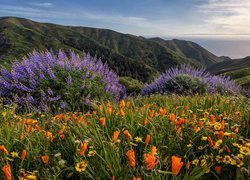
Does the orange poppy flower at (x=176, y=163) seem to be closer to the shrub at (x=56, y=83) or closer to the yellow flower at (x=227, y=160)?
the yellow flower at (x=227, y=160)

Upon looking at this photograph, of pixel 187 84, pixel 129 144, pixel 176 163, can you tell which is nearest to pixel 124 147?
pixel 129 144

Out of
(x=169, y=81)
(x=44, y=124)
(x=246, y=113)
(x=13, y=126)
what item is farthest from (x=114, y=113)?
(x=169, y=81)

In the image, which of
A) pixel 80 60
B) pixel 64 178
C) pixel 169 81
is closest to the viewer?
pixel 64 178

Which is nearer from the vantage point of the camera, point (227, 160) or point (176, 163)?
point (176, 163)

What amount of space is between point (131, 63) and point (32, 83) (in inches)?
6508

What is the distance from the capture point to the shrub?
33.6 feet

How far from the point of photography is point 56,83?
34.9 ft

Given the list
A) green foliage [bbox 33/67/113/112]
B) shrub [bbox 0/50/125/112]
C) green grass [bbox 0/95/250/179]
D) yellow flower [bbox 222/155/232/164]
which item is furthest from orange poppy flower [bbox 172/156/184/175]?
green foliage [bbox 33/67/113/112]

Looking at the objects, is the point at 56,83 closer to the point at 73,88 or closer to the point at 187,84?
the point at 73,88

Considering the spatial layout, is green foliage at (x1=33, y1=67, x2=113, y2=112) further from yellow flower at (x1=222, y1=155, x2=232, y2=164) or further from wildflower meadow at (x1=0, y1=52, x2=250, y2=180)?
yellow flower at (x1=222, y1=155, x2=232, y2=164)

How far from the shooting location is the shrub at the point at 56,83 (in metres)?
10.3

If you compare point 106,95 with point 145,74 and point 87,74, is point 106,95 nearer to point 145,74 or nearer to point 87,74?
point 87,74

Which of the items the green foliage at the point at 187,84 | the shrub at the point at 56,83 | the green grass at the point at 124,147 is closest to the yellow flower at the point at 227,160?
the green grass at the point at 124,147

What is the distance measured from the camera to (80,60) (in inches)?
487
